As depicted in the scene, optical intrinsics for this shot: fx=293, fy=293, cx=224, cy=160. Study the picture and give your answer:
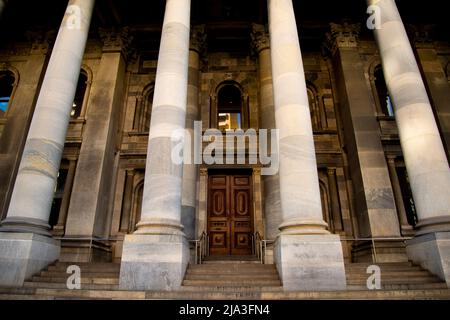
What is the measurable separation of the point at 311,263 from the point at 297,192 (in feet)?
5.47

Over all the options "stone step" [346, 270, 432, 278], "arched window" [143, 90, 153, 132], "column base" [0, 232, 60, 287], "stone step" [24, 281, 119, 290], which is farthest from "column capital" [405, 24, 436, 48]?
"column base" [0, 232, 60, 287]

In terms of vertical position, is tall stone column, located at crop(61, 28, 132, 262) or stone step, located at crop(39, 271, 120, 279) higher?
tall stone column, located at crop(61, 28, 132, 262)

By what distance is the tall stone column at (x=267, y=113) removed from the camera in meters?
10.8

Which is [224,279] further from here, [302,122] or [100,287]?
[302,122]

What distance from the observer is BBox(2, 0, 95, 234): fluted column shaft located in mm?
7852

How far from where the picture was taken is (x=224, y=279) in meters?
7.05

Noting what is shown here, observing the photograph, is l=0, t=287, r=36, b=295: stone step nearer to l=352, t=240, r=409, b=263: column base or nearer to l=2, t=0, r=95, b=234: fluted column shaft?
l=2, t=0, r=95, b=234: fluted column shaft

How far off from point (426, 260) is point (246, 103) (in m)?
9.82

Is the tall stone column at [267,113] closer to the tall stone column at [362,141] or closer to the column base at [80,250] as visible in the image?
the tall stone column at [362,141]

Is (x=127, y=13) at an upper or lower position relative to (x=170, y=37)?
upper

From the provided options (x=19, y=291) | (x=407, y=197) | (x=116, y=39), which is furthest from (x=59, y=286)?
(x=407, y=197)

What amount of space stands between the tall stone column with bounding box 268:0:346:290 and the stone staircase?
0.44m
